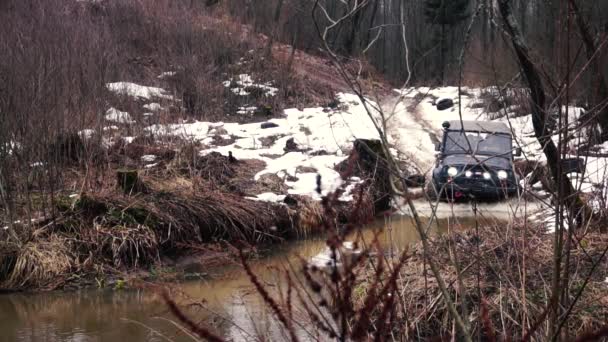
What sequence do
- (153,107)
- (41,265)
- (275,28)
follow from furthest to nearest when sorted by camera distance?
(275,28), (153,107), (41,265)

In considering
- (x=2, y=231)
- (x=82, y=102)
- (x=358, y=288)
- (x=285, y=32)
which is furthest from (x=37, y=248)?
(x=285, y=32)

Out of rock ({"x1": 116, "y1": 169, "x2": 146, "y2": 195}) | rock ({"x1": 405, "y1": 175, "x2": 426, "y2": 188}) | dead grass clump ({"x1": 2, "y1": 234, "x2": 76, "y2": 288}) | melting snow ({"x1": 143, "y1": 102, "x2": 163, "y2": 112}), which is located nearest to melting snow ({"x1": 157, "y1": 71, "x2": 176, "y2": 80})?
melting snow ({"x1": 143, "y1": 102, "x2": 163, "y2": 112})

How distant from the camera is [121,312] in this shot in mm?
8180

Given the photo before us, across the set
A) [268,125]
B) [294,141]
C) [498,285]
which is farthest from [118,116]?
[498,285]

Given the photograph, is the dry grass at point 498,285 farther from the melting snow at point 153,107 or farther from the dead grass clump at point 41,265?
the melting snow at point 153,107

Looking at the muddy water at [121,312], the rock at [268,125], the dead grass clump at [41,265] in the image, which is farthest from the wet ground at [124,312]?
the rock at [268,125]

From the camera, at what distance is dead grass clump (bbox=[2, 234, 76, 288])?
29.2 ft

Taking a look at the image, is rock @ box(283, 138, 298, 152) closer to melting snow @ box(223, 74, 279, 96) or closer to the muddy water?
melting snow @ box(223, 74, 279, 96)

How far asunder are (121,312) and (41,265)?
157cm

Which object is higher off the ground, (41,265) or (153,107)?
(153,107)

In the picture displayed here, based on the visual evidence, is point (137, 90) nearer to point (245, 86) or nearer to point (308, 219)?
point (245, 86)

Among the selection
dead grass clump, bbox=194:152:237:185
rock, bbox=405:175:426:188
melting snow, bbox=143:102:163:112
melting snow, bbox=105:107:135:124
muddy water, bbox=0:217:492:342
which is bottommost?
muddy water, bbox=0:217:492:342

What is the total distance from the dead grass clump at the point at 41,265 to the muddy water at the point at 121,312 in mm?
246

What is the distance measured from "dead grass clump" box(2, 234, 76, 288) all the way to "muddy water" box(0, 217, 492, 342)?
0.25 meters
